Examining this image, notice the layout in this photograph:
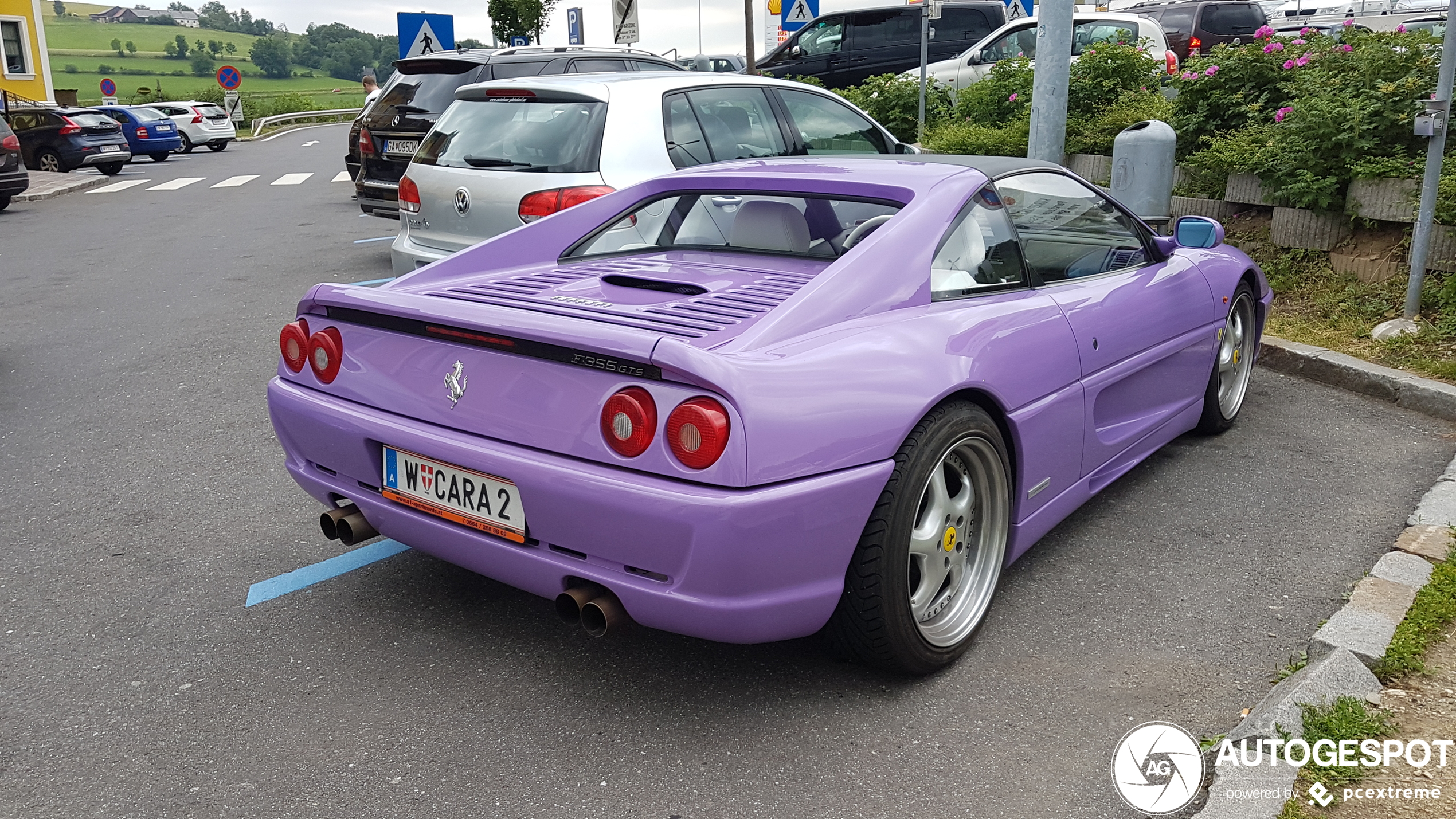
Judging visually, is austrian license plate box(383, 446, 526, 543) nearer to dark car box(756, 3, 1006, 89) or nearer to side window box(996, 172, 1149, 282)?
side window box(996, 172, 1149, 282)

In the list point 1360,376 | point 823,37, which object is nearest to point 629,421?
point 1360,376

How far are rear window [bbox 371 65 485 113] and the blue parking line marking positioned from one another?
5937mm

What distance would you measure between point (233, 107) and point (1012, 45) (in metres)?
31.5

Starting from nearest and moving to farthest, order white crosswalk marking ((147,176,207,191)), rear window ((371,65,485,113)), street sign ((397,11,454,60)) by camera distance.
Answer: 1. rear window ((371,65,485,113))
2. street sign ((397,11,454,60))
3. white crosswalk marking ((147,176,207,191))

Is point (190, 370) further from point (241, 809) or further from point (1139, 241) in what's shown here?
point (1139, 241)

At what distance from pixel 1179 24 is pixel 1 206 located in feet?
57.4

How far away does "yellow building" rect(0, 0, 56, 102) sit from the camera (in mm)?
35938

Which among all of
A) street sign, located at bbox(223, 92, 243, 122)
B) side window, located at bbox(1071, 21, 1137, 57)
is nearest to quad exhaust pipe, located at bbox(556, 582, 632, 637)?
side window, located at bbox(1071, 21, 1137, 57)

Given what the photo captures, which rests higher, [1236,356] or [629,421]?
[629,421]

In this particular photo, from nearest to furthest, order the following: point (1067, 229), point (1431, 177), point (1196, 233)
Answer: point (1067, 229), point (1196, 233), point (1431, 177)

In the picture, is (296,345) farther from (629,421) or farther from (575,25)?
(575,25)

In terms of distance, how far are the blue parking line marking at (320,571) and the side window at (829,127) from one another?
4009mm

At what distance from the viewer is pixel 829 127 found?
288 inches

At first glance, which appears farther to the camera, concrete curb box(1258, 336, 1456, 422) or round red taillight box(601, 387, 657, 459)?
concrete curb box(1258, 336, 1456, 422)
